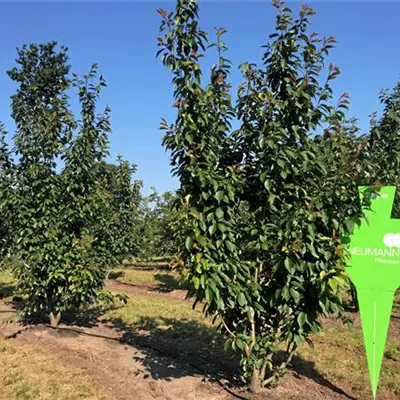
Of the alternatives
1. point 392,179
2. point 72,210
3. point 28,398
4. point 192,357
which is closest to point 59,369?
point 28,398

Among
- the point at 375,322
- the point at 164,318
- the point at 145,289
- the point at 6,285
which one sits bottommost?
the point at 6,285

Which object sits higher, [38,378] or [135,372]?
[135,372]

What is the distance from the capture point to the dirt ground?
4.93 m

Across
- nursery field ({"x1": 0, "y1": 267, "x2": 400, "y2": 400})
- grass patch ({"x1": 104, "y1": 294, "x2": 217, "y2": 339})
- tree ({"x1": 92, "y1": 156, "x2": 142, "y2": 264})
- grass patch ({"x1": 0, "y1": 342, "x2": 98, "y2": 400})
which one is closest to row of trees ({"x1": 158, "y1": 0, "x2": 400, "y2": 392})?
nursery field ({"x1": 0, "y1": 267, "x2": 400, "y2": 400})

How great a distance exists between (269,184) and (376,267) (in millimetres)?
1549

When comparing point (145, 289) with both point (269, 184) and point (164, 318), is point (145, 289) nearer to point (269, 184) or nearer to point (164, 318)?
point (164, 318)

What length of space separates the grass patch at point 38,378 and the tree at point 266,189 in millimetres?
2210

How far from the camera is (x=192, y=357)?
640cm

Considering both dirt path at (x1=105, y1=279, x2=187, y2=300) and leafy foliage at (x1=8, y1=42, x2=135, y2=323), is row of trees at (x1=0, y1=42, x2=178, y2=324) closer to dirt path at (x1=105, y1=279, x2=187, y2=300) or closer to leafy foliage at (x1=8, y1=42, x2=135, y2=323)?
leafy foliage at (x1=8, y1=42, x2=135, y2=323)

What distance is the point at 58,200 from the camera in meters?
7.44

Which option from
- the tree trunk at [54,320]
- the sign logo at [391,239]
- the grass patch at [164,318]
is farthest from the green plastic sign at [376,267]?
the tree trunk at [54,320]

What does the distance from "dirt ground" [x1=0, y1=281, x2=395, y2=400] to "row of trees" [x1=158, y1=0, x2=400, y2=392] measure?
0.88 m

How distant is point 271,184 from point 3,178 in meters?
5.43

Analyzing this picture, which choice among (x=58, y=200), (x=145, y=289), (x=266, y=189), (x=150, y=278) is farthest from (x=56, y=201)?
(x=150, y=278)
